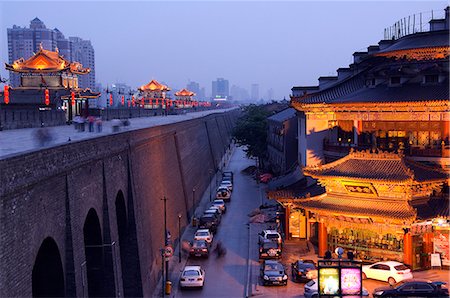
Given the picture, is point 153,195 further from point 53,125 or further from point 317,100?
point 317,100

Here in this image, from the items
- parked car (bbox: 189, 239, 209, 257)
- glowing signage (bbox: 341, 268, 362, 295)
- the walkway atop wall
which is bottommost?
parked car (bbox: 189, 239, 209, 257)

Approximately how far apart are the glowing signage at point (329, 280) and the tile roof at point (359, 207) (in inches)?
413

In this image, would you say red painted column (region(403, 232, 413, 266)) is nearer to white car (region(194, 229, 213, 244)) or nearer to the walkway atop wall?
white car (region(194, 229, 213, 244))

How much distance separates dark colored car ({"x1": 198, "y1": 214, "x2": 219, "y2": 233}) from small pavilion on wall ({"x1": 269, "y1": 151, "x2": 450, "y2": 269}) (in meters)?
9.90

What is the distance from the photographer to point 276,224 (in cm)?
3959

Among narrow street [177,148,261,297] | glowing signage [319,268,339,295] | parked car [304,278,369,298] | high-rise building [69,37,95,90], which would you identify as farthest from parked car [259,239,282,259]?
high-rise building [69,37,95,90]

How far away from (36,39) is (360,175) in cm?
11337

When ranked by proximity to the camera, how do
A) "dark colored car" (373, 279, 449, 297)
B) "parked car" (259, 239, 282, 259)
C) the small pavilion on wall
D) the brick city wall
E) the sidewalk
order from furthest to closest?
"parked car" (259, 239, 282, 259)
the small pavilion on wall
the sidewalk
"dark colored car" (373, 279, 449, 297)
the brick city wall

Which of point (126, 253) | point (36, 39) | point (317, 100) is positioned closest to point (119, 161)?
point (126, 253)

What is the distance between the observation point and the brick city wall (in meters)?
13.6

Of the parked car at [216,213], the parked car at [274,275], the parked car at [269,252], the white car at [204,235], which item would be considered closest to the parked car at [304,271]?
the parked car at [274,275]

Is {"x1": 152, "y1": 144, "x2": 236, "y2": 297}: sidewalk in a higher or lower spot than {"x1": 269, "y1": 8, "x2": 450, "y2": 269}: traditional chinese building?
lower

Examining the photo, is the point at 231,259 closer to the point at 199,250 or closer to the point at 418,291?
the point at 199,250

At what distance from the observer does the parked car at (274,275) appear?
26672mm
